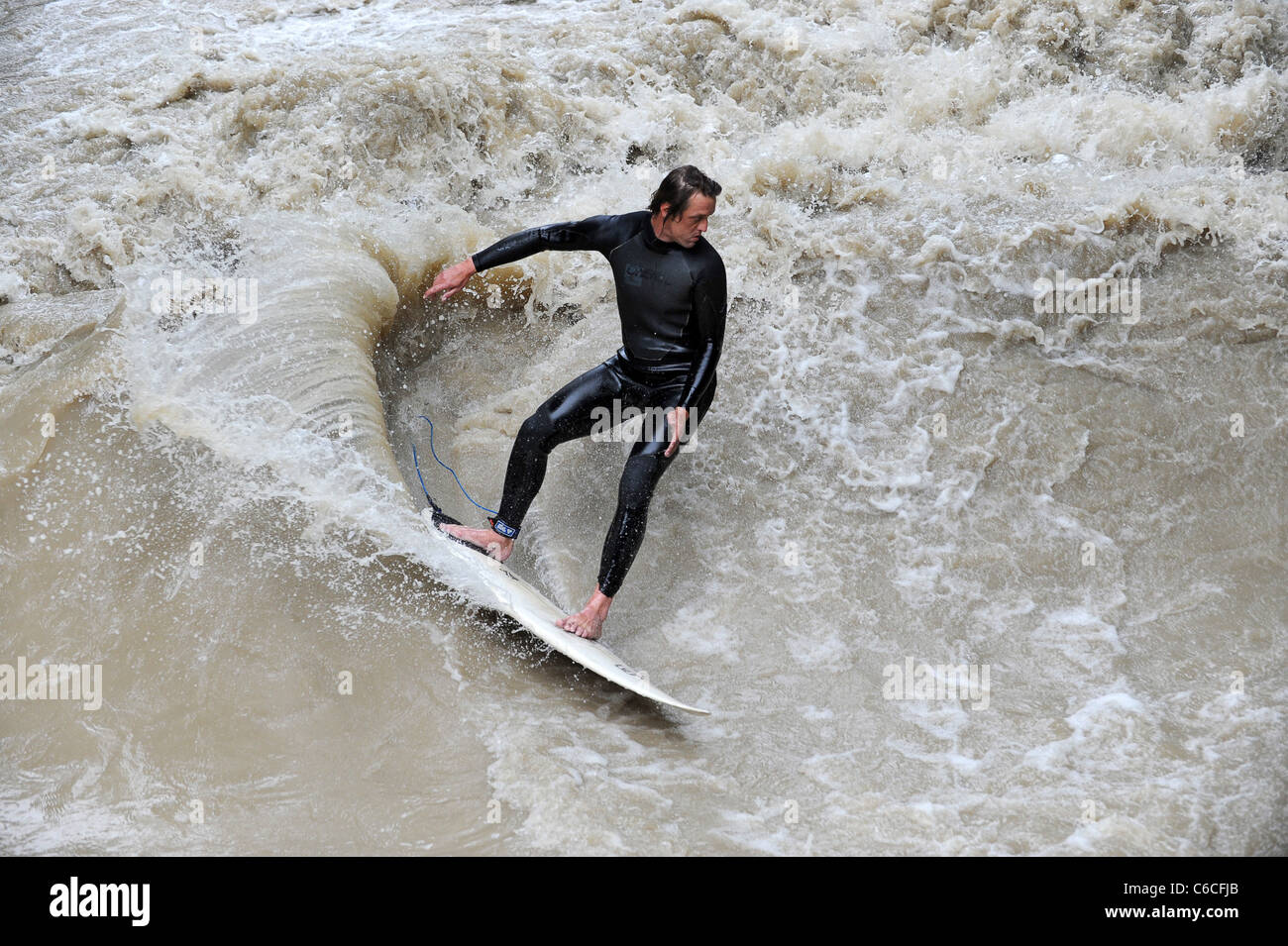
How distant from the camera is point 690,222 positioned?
3.32 metres

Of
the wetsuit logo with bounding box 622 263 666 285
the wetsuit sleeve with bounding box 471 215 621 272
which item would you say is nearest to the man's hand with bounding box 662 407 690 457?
the wetsuit logo with bounding box 622 263 666 285

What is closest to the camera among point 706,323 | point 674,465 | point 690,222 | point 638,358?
point 690,222

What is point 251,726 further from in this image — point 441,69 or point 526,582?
point 441,69

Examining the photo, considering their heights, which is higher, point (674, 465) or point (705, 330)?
point (705, 330)

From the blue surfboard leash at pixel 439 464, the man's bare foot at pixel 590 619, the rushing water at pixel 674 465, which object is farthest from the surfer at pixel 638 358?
the blue surfboard leash at pixel 439 464

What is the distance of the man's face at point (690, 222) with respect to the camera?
327cm

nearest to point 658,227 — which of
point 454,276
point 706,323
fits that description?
point 706,323

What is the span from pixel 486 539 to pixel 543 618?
0.43 m

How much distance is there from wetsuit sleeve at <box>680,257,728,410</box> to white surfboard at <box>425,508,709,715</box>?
812 millimetres

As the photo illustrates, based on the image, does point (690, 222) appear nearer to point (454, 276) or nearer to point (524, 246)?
point (524, 246)

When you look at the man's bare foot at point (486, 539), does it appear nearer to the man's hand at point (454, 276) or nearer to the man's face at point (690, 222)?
the man's hand at point (454, 276)

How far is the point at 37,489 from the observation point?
3.46 meters

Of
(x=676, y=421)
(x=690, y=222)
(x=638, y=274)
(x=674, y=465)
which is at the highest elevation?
(x=690, y=222)

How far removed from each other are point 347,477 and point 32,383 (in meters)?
1.26
